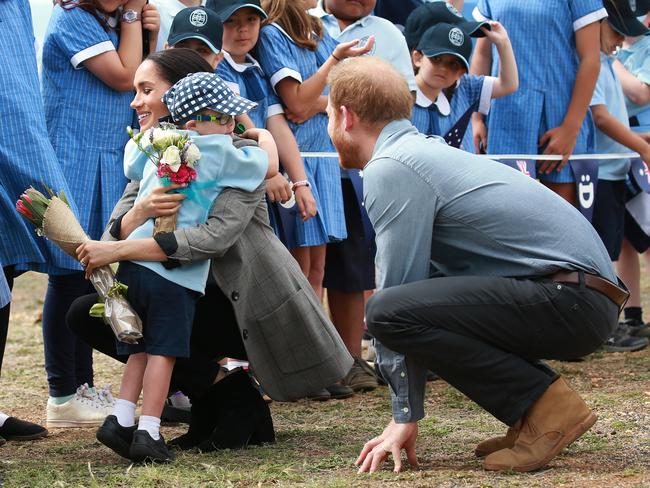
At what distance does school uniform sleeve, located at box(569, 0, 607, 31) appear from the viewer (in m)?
5.80

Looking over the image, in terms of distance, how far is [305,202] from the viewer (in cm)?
490

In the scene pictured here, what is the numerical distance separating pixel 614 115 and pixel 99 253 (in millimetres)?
3576

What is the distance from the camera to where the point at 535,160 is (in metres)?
5.90

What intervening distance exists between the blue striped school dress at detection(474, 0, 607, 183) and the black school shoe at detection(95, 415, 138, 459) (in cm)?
296

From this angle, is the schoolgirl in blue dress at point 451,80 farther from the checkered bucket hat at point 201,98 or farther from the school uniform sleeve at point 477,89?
the checkered bucket hat at point 201,98

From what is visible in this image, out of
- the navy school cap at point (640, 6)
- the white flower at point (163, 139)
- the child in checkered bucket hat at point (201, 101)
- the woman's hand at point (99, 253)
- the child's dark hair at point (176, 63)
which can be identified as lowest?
the woman's hand at point (99, 253)

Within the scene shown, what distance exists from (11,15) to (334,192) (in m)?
1.68

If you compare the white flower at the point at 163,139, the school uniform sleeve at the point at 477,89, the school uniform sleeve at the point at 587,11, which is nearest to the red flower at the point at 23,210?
the white flower at the point at 163,139

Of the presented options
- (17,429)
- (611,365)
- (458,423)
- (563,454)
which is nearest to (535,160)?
(611,365)

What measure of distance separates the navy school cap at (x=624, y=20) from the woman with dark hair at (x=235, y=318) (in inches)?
113

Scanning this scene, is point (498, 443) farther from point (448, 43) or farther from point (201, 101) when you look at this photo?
point (448, 43)

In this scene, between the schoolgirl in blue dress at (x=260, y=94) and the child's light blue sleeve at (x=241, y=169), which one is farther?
the schoolgirl in blue dress at (x=260, y=94)

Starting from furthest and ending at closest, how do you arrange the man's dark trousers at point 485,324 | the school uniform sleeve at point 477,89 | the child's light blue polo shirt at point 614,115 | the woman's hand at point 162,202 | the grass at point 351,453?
1. the child's light blue polo shirt at point 614,115
2. the school uniform sleeve at point 477,89
3. the woman's hand at point 162,202
4. the man's dark trousers at point 485,324
5. the grass at point 351,453

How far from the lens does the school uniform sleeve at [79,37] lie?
448 cm
